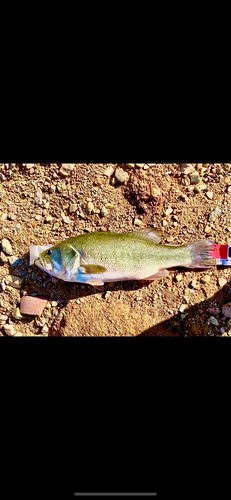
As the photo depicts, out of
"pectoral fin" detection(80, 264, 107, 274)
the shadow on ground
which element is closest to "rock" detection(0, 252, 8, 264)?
"pectoral fin" detection(80, 264, 107, 274)

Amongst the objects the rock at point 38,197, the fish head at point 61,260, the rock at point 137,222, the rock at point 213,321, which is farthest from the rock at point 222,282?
the rock at point 38,197

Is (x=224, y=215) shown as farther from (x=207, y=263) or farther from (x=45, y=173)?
(x=45, y=173)

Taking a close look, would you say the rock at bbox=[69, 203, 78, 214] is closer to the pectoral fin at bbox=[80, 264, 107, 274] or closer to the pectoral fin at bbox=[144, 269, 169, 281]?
the pectoral fin at bbox=[80, 264, 107, 274]

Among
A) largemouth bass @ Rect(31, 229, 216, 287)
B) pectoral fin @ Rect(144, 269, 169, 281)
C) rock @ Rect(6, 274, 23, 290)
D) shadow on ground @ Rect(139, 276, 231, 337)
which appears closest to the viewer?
largemouth bass @ Rect(31, 229, 216, 287)

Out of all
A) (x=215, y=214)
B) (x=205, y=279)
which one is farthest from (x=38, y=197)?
(x=205, y=279)

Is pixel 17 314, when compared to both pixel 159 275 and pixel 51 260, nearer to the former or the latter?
pixel 51 260

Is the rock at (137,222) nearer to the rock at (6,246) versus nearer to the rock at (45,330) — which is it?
the rock at (6,246)
